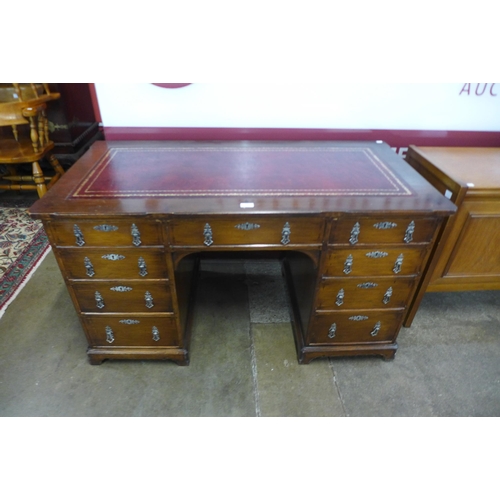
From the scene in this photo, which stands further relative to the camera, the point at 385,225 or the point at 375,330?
the point at 375,330

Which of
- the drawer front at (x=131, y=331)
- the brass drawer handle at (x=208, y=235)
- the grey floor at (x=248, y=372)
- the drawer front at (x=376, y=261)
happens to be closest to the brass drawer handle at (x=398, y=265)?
the drawer front at (x=376, y=261)

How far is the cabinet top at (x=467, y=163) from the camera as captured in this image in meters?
1.62

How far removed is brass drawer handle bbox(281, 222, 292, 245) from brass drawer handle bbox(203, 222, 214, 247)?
28 centimetres

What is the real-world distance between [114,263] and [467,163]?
70.4 inches

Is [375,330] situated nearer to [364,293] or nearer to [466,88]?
[364,293]

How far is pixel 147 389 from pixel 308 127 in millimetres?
1673

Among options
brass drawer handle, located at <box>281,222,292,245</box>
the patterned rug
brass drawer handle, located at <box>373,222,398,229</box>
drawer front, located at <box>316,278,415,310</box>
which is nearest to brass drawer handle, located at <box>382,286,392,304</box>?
drawer front, located at <box>316,278,415,310</box>

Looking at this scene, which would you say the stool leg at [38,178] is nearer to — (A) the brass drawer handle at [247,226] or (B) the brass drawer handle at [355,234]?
(A) the brass drawer handle at [247,226]

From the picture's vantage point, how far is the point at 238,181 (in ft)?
4.93

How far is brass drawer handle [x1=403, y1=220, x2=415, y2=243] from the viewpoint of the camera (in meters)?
1.39

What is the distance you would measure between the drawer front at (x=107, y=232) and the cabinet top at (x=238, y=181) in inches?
2.3

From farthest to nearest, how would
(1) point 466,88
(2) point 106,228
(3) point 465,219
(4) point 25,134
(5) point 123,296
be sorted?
1. (4) point 25,134
2. (1) point 466,88
3. (3) point 465,219
4. (5) point 123,296
5. (2) point 106,228

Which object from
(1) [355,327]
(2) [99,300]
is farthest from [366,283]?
(2) [99,300]

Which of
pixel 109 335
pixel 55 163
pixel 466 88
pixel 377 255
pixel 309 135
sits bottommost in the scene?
pixel 109 335
